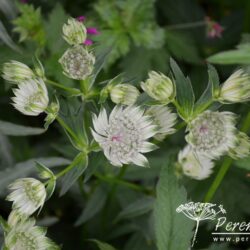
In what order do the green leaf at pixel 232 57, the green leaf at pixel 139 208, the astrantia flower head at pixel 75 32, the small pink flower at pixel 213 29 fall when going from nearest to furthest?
the green leaf at pixel 232 57 → the astrantia flower head at pixel 75 32 → the green leaf at pixel 139 208 → the small pink flower at pixel 213 29

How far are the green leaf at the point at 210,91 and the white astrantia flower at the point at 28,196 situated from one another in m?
0.41

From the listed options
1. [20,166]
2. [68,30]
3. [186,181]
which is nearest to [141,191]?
[186,181]

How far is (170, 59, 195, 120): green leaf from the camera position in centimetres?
131

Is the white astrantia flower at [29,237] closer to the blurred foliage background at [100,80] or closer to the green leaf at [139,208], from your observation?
the blurred foliage background at [100,80]

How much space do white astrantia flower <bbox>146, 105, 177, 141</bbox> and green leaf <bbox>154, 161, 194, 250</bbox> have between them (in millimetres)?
89

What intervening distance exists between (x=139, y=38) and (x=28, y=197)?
0.96 meters

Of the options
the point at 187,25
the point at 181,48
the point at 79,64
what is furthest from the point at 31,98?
the point at 187,25

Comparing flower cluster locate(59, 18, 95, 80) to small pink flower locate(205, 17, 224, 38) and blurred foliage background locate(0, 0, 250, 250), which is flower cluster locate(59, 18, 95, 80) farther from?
small pink flower locate(205, 17, 224, 38)

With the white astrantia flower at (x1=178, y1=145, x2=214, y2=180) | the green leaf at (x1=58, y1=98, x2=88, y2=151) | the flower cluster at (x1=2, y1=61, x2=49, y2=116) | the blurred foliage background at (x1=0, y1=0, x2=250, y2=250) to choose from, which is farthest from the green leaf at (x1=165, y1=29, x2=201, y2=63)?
the flower cluster at (x1=2, y1=61, x2=49, y2=116)

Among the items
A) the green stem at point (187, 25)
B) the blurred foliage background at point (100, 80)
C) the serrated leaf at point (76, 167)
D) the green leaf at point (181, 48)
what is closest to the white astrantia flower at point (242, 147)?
the serrated leaf at point (76, 167)

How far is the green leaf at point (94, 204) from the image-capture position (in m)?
1.82

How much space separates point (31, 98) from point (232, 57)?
19.0 inches

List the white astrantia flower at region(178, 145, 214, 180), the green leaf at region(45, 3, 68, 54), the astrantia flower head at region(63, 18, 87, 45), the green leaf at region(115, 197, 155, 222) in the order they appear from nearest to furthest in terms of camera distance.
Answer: the astrantia flower head at region(63, 18, 87, 45)
the white astrantia flower at region(178, 145, 214, 180)
the green leaf at region(115, 197, 155, 222)
the green leaf at region(45, 3, 68, 54)

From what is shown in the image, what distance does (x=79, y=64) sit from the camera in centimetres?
133
